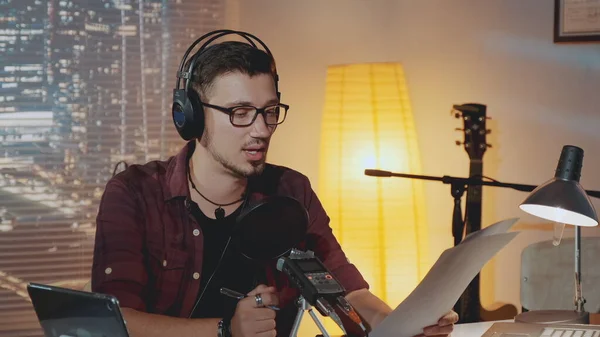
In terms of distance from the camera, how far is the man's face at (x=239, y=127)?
6.52 feet

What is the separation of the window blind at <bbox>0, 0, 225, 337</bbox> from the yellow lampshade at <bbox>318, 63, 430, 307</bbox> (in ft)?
2.19

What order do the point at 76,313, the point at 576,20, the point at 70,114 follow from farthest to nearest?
the point at 576,20
the point at 70,114
the point at 76,313

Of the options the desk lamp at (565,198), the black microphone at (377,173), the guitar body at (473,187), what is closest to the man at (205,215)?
the desk lamp at (565,198)

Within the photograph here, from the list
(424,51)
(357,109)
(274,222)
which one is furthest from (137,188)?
(424,51)

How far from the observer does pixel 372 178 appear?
3.20 m

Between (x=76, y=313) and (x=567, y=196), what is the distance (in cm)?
109

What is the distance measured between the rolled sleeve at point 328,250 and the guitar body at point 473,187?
4.02 feet

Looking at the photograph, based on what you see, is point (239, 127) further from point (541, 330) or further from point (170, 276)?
point (541, 330)

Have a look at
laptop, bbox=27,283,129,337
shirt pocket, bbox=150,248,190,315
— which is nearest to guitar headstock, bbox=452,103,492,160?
shirt pocket, bbox=150,248,190,315

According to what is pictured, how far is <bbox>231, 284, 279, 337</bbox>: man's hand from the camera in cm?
160

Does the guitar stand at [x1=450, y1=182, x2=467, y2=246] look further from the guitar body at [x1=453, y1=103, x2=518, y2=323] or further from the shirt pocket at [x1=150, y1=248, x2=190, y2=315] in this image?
the shirt pocket at [x1=150, y1=248, x2=190, y2=315]

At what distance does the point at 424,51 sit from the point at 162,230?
72.3 inches

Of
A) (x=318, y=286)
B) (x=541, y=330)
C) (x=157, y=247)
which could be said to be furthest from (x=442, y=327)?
(x=157, y=247)

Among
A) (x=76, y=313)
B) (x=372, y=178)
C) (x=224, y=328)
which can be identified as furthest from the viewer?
(x=372, y=178)
